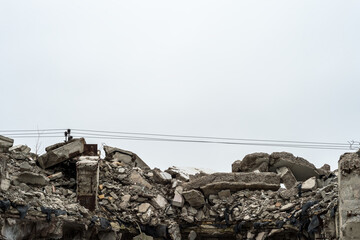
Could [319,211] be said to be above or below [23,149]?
below

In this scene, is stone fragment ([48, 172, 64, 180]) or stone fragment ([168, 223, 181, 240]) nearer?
stone fragment ([48, 172, 64, 180])

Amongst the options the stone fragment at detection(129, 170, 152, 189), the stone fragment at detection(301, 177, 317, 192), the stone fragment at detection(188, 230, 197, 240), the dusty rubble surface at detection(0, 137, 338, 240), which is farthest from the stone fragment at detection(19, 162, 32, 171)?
the stone fragment at detection(301, 177, 317, 192)

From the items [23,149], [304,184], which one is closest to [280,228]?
[304,184]

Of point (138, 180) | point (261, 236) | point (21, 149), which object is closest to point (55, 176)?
point (21, 149)

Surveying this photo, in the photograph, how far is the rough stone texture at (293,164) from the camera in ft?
49.4

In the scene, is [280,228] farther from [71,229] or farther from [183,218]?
[71,229]

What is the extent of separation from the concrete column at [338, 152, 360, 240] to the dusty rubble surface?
3.51 ft

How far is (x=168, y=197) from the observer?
48.6 feet

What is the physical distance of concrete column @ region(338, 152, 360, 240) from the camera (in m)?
9.66

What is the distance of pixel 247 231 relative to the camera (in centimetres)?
1370

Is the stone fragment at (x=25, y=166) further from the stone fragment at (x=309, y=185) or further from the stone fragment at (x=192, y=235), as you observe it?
the stone fragment at (x=309, y=185)

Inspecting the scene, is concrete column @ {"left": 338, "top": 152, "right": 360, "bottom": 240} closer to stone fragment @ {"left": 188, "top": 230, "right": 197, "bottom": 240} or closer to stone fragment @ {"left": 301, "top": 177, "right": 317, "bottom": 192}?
stone fragment @ {"left": 301, "top": 177, "right": 317, "bottom": 192}

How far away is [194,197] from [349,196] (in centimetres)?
510

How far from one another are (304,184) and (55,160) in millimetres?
5945
